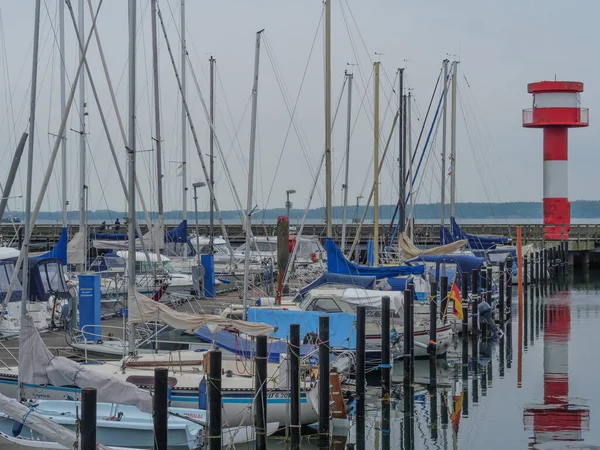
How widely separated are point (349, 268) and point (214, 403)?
14317 millimetres

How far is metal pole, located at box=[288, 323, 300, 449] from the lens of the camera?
53.3 ft

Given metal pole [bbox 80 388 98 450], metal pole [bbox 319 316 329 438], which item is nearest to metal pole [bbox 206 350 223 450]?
metal pole [bbox 80 388 98 450]

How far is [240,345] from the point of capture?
20.5m

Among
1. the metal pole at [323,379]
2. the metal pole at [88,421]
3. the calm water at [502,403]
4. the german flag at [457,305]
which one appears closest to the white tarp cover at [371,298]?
the calm water at [502,403]

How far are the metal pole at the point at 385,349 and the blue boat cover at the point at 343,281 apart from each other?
14.6ft

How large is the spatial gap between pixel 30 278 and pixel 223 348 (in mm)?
6382

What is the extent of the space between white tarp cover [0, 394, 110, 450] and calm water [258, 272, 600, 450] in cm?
459

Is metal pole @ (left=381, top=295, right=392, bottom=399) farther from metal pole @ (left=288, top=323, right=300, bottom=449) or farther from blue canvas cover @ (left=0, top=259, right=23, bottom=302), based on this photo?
blue canvas cover @ (left=0, top=259, right=23, bottom=302)

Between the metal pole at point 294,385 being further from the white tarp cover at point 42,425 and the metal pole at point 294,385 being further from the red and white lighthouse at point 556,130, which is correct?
the red and white lighthouse at point 556,130

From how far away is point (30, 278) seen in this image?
24125 mm

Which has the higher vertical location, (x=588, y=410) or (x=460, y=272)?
(x=460, y=272)

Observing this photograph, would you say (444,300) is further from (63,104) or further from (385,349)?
(63,104)

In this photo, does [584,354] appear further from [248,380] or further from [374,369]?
[248,380]

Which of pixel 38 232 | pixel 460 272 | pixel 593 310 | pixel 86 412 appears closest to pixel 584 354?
pixel 460 272
